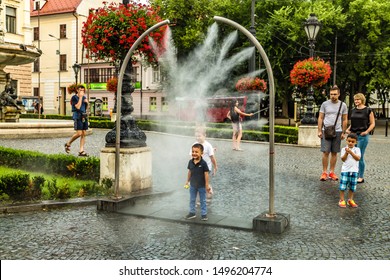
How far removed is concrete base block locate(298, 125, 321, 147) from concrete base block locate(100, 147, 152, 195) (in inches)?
439

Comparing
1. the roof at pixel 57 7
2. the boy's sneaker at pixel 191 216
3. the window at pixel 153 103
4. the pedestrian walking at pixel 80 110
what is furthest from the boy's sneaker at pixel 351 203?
the roof at pixel 57 7

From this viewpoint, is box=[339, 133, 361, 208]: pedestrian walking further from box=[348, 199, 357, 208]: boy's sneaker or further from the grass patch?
the grass patch

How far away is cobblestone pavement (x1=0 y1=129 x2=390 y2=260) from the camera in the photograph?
5.48 m

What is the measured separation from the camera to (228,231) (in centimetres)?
644

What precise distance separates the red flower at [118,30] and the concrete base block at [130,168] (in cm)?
177

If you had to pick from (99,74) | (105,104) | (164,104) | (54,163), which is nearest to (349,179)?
(54,163)

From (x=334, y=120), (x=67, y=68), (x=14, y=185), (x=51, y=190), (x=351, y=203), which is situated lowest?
(x=351, y=203)

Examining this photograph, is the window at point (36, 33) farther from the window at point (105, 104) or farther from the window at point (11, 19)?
the window at point (11, 19)

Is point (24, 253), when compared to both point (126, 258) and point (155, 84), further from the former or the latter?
point (155, 84)

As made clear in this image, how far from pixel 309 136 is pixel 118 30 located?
39.3ft

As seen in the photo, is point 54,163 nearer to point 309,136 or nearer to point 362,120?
point 362,120

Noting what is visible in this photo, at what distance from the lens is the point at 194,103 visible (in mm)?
40219

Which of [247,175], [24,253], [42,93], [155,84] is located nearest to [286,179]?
[247,175]
